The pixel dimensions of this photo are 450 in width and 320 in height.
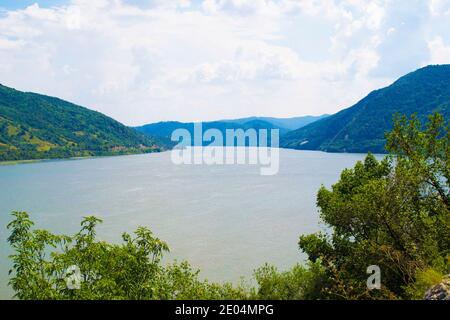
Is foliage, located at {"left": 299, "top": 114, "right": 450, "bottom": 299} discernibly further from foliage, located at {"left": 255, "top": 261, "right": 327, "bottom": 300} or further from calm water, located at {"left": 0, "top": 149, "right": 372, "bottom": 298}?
calm water, located at {"left": 0, "top": 149, "right": 372, "bottom": 298}

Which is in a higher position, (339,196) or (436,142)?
(436,142)

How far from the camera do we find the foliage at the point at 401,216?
2078 cm

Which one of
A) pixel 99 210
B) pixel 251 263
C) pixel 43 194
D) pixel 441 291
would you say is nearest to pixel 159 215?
pixel 99 210


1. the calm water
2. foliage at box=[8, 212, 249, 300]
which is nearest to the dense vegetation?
foliage at box=[8, 212, 249, 300]

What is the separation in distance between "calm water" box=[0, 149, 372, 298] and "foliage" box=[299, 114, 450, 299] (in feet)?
51.6

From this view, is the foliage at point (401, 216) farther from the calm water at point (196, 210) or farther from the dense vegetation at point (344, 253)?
the calm water at point (196, 210)

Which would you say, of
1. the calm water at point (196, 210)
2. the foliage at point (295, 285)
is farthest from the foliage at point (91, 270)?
the calm water at point (196, 210)

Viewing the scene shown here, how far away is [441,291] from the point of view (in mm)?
9867

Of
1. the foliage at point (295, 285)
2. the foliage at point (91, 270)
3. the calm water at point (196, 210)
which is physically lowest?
the calm water at point (196, 210)

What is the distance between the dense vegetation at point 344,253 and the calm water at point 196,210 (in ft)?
48.6

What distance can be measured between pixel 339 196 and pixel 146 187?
76.0 meters

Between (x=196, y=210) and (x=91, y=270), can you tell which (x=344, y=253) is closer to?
(x=91, y=270)

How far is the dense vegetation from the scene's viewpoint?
55.1ft
